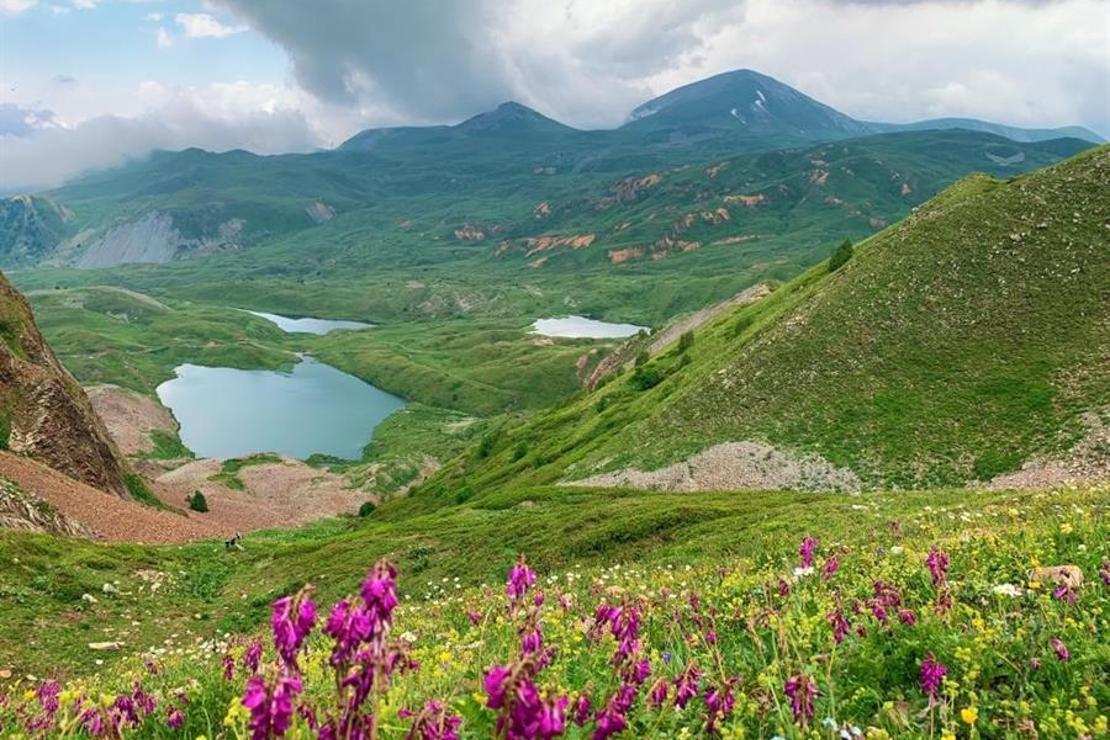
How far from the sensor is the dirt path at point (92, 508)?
165 ft

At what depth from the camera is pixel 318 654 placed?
8.59 metres

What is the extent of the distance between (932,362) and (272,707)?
61337 millimetres

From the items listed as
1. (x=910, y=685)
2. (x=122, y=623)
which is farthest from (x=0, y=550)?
(x=910, y=685)

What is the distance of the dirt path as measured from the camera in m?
50.2

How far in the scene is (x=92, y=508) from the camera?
53.8 metres

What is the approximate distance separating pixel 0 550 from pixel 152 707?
33.7m

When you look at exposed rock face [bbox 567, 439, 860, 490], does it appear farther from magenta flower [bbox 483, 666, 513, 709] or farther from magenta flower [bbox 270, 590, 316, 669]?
magenta flower [bbox 483, 666, 513, 709]

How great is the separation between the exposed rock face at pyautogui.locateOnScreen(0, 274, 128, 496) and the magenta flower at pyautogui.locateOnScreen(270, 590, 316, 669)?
7097cm

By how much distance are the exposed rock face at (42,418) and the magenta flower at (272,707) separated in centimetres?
7129

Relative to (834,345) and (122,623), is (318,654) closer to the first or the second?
(122,623)

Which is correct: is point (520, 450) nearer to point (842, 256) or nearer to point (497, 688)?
point (842, 256)

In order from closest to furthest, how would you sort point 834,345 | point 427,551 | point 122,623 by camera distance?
point 122,623
point 427,551
point 834,345

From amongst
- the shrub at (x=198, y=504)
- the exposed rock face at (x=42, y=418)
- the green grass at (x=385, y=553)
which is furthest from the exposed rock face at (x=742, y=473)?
the shrub at (x=198, y=504)

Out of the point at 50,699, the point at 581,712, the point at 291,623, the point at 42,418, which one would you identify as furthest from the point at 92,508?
the point at 291,623
